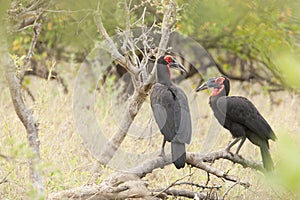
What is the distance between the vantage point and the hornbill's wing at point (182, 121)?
387 cm

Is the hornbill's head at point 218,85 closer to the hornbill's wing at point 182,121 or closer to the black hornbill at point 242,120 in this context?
the black hornbill at point 242,120

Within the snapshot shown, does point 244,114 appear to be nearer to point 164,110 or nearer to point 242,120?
point 242,120

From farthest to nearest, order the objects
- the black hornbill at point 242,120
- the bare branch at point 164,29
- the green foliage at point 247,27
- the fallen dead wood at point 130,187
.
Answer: the green foliage at point 247,27
the black hornbill at point 242,120
the bare branch at point 164,29
the fallen dead wood at point 130,187

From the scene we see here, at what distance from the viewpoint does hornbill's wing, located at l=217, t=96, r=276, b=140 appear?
4324 millimetres

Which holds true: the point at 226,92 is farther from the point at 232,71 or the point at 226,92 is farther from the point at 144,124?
the point at 232,71

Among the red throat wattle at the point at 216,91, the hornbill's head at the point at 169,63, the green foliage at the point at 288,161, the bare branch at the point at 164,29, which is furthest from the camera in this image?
the red throat wattle at the point at 216,91

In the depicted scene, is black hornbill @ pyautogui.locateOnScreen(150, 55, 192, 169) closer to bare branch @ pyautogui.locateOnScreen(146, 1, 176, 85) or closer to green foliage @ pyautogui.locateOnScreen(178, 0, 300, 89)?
bare branch @ pyautogui.locateOnScreen(146, 1, 176, 85)

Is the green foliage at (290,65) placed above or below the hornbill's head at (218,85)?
above

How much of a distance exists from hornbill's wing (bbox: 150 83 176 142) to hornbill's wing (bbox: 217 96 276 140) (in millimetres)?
624

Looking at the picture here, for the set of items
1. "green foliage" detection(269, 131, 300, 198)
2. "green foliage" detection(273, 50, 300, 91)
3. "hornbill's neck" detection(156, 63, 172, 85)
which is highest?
"green foliage" detection(273, 50, 300, 91)

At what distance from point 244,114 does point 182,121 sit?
74 centimetres

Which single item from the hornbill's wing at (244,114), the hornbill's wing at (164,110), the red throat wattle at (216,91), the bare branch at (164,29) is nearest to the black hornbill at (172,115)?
the hornbill's wing at (164,110)

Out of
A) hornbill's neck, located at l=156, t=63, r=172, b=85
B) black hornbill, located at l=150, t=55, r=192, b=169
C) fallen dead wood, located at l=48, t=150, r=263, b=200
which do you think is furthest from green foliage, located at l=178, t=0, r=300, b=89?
fallen dead wood, located at l=48, t=150, r=263, b=200

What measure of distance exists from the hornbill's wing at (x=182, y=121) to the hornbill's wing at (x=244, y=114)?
552 mm
